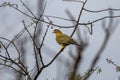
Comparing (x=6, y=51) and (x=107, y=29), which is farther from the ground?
(x=107, y=29)

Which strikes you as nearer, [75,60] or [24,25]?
[75,60]

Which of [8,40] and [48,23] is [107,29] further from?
[8,40]

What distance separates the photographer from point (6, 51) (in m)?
4.71

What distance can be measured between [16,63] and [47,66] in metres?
0.47

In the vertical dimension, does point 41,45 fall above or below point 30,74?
above

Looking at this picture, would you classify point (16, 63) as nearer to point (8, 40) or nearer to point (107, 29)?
point (8, 40)

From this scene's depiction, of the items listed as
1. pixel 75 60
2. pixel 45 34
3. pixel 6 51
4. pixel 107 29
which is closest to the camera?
pixel 75 60

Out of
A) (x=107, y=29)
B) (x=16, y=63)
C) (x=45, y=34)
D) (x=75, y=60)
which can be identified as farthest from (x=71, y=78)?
(x=16, y=63)

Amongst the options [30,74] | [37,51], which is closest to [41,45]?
[37,51]

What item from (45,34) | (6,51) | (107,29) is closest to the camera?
(107,29)

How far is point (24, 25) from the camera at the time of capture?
4.72 metres

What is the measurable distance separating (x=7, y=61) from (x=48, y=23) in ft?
2.73

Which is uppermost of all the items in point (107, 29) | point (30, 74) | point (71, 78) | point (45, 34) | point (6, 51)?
point (107, 29)

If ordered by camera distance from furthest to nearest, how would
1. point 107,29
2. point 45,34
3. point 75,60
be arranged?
point 45,34, point 107,29, point 75,60
